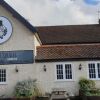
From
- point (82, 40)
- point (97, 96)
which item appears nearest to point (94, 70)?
point (97, 96)

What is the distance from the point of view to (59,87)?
1093 inches

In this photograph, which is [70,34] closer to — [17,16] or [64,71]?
[64,71]

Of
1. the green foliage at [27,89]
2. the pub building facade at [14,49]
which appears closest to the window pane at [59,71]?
the pub building facade at [14,49]

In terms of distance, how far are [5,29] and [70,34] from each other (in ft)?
42.9

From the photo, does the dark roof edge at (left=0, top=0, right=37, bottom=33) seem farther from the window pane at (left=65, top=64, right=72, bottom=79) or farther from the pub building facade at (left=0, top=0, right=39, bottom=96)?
the window pane at (left=65, top=64, right=72, bottom=79)

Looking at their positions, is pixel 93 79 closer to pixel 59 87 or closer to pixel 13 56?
pixel 59 87

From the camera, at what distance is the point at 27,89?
25.9m

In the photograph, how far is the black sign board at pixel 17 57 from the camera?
27766 mm

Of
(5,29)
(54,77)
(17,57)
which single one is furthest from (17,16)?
(54,77)

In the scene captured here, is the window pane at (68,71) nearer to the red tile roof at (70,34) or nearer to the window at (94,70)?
the window at (94,70)

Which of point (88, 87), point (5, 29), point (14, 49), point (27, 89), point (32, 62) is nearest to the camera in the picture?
point (27, 89)

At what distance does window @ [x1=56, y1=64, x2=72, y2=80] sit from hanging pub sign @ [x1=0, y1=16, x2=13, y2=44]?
Answer: 5.17m

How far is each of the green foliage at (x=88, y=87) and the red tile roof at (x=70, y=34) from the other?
426 inches

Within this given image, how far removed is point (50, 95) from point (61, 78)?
187 centimetres
